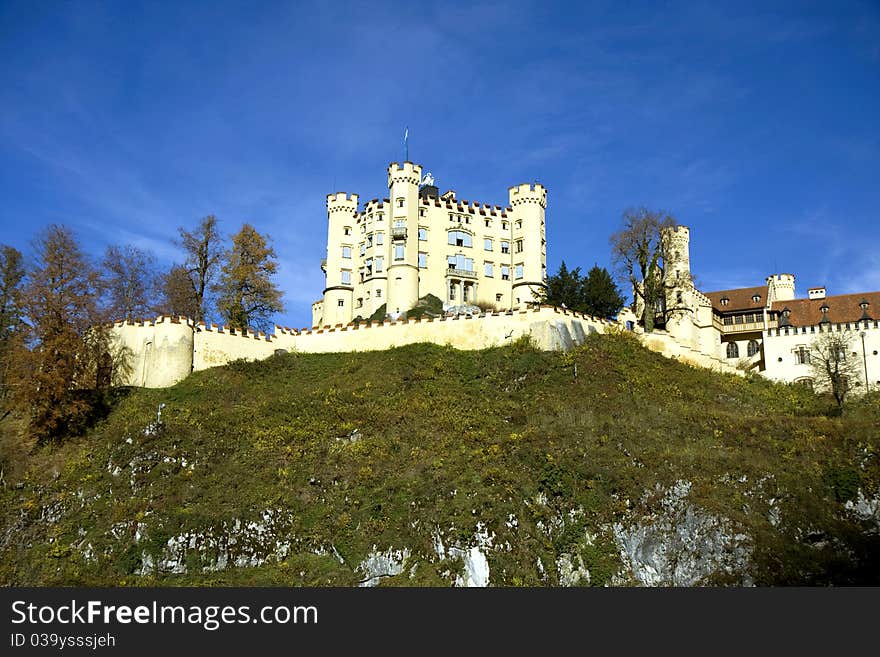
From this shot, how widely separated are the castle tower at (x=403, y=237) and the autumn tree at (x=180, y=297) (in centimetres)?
1530

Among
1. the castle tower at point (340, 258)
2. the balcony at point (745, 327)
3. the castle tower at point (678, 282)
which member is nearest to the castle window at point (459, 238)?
the castle tower at point (340, 258)

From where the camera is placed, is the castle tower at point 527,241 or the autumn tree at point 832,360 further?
the castle tower at point 527,241

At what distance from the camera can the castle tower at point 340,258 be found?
233 ft

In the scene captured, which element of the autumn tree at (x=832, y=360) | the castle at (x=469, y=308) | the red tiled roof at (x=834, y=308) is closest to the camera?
the castle at (x=469, y=308)

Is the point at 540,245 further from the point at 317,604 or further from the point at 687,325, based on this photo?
the point at 317,604

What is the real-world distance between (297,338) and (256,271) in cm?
870

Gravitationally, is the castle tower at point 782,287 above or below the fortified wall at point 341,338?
above

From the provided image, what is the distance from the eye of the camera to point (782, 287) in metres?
71.3

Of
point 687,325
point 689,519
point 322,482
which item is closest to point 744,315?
point 687,325

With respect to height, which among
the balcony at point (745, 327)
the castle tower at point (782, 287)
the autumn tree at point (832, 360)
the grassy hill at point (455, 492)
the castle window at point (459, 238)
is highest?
the castle window at point (459, 238)

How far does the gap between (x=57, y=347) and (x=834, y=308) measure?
177 ft

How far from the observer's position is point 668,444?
38469mm

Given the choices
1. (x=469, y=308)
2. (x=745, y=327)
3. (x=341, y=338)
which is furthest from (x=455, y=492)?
(x=745, y=327)

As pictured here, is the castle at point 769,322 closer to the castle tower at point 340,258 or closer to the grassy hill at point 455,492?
the grassy hill at point 455,492
